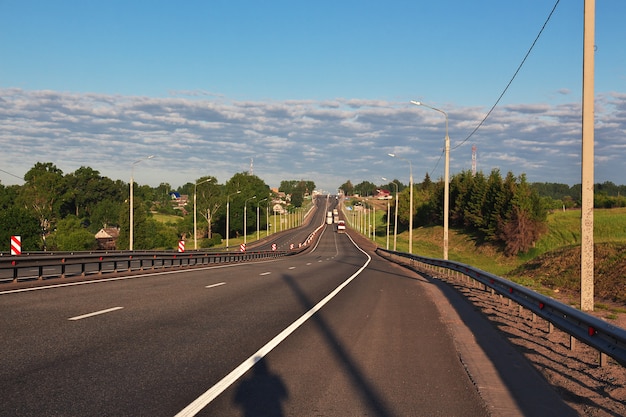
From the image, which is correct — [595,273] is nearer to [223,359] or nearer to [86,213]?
[223,359]

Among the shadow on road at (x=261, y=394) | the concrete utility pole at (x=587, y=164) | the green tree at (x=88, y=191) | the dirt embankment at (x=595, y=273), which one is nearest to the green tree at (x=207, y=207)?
the green tree at (x=88, y=191)

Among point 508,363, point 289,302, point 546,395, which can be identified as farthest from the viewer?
point 289,302

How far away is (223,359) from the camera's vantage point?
9086 mm

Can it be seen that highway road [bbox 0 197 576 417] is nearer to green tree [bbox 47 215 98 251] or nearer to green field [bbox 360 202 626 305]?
green field [bbox 360 202 626 305]

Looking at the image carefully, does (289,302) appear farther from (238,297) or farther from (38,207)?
(38,207)

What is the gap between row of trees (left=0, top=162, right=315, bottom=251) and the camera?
106 m

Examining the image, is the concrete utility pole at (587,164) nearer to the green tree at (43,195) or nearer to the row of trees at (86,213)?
the row of trees at (86,213)

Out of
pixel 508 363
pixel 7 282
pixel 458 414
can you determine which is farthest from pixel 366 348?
pixel 7 282

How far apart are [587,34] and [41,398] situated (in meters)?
13.4

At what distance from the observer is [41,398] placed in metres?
6.66

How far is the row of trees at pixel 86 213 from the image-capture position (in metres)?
106

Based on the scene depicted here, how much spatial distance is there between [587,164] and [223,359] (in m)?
9.49

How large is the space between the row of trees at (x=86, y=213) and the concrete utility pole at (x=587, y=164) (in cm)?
6079

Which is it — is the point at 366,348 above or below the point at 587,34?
below
